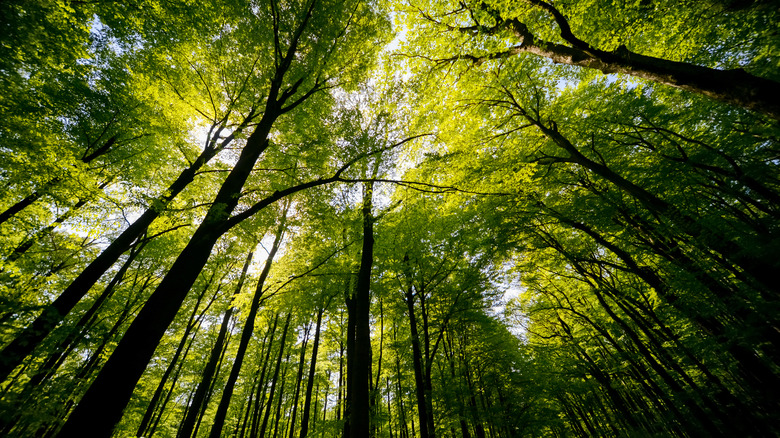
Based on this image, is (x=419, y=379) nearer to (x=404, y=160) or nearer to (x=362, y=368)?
(x=362, y=368)

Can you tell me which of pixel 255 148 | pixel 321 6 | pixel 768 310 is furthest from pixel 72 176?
pixel 768 310

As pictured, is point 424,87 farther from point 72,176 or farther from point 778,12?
point 72,176

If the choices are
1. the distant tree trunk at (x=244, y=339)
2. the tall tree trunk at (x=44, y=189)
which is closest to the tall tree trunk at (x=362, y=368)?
the distant tree trunk at (x=244, y=339)

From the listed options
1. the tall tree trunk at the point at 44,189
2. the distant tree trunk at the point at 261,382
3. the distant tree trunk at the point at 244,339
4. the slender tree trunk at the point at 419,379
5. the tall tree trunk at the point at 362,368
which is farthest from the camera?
the distant tree trunk at the point at 261,382

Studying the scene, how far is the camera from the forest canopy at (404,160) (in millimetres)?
4633

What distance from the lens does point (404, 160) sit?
853cm

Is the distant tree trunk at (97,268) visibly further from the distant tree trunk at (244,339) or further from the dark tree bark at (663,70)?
the dark tree bark at (663,70)

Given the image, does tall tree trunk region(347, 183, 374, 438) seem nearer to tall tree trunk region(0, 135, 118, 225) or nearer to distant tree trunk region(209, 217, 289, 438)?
distant tree trunk region(209, 217, 289, 438)

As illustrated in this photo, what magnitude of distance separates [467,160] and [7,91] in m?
13.0

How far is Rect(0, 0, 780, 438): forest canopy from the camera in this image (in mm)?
4633

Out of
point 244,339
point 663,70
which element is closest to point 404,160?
point 663,70

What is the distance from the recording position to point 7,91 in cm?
694

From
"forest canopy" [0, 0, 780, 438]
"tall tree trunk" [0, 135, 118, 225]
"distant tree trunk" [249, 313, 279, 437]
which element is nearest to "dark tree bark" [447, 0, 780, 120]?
"forest canopy" [0, 0, 780, 438]

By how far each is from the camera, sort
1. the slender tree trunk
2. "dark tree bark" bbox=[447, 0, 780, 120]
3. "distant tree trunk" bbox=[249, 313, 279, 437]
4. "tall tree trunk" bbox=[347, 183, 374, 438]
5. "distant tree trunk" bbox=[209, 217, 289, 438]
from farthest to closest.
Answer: "distant tree trunk" bbox=[249, 313, 279, 437] < the slender tree trunk < "distant tree trunk" bbox=[209, 217, 289, 438] < "tall tree trunk" bbox=[347, 183, 374, 438] < "dark tree bark" bbox=[447, 0, 780, 120]
